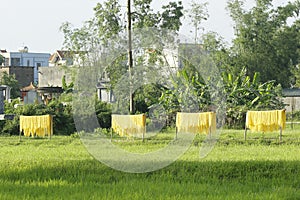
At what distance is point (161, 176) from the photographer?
12.2 metres

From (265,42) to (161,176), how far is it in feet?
113

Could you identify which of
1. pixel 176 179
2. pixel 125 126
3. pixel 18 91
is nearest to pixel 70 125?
pixel 125 126

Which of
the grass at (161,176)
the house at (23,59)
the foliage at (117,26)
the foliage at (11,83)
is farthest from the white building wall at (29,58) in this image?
the grass at (161,176)

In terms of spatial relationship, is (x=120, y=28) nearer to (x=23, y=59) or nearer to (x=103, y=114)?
(x=103, y=114)

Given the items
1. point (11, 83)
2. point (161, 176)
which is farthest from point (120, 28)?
point (11, 83)

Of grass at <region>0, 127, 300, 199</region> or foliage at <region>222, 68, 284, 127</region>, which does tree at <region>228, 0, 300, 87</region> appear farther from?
grass at <region>0, 127, 300, 199</region>

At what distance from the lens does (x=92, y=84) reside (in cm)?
2617

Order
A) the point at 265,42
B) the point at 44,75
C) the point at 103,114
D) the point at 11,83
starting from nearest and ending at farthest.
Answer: the point at 103,114 → the point at 265,42 → the point at 11,83 → the point at 44,75

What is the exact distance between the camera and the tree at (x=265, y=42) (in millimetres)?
44656

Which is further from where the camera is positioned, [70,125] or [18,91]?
[18,91]

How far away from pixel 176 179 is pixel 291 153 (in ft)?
14.4

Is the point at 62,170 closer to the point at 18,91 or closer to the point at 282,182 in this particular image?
the point at 282,182

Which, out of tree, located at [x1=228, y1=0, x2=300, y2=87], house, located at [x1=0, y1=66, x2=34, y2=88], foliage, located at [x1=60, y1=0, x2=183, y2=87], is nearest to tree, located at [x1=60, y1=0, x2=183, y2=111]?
foliage, located at [x1=60, y1=0, x2=183, y2=87]

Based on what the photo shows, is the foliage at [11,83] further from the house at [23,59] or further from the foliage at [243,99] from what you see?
the foliage at [243,99]
